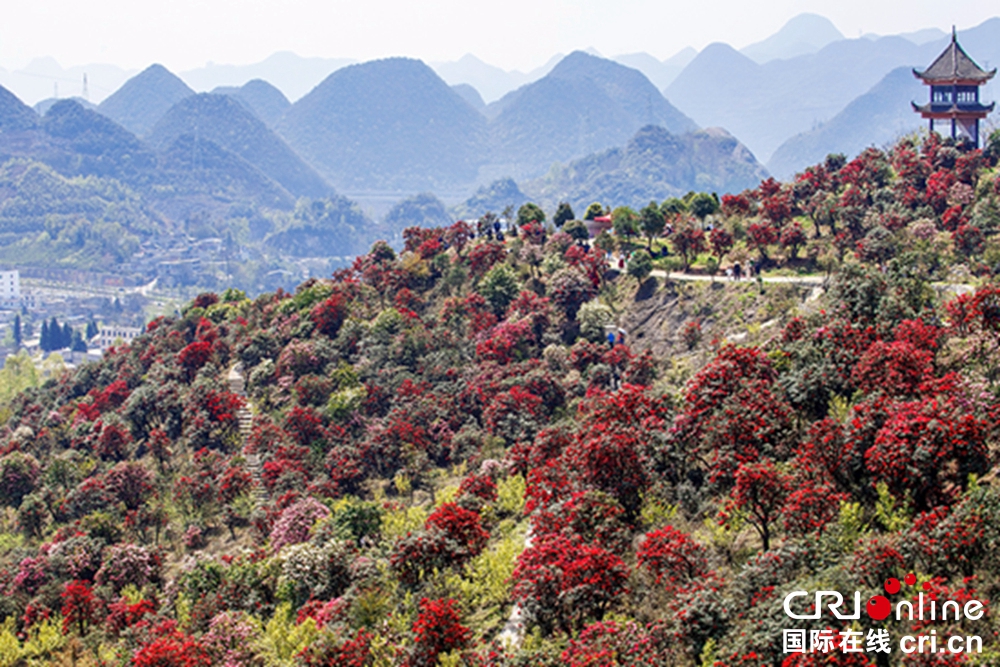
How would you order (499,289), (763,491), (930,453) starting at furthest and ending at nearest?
1. (499,289)
2. (763,491)
3. (930,453)

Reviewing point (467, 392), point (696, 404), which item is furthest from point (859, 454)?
point (467, 392)

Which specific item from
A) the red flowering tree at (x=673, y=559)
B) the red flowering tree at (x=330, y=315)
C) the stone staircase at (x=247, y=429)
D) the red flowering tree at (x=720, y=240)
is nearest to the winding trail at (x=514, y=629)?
the red flowering tree at (x=673, y=559)

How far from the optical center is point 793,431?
18.2m

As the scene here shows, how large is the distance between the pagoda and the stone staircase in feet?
120

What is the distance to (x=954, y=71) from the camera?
1754 inches

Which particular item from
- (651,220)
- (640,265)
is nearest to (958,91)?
(651,220)

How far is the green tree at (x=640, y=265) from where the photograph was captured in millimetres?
39156

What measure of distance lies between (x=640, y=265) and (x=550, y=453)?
1800cm

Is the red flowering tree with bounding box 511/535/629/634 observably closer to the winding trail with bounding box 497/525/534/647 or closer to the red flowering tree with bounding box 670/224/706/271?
the winding trail with bounding box 497/525/534/647

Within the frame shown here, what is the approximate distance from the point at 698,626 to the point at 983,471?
5835mm

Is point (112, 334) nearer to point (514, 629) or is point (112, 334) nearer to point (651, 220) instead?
point (651, 220)

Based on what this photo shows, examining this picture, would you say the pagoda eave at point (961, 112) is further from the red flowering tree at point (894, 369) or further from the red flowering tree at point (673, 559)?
the red flowering tree at point (673, 559)

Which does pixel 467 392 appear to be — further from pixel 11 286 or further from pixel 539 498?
pixel 11 286

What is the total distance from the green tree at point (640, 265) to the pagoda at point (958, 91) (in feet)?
58.9
